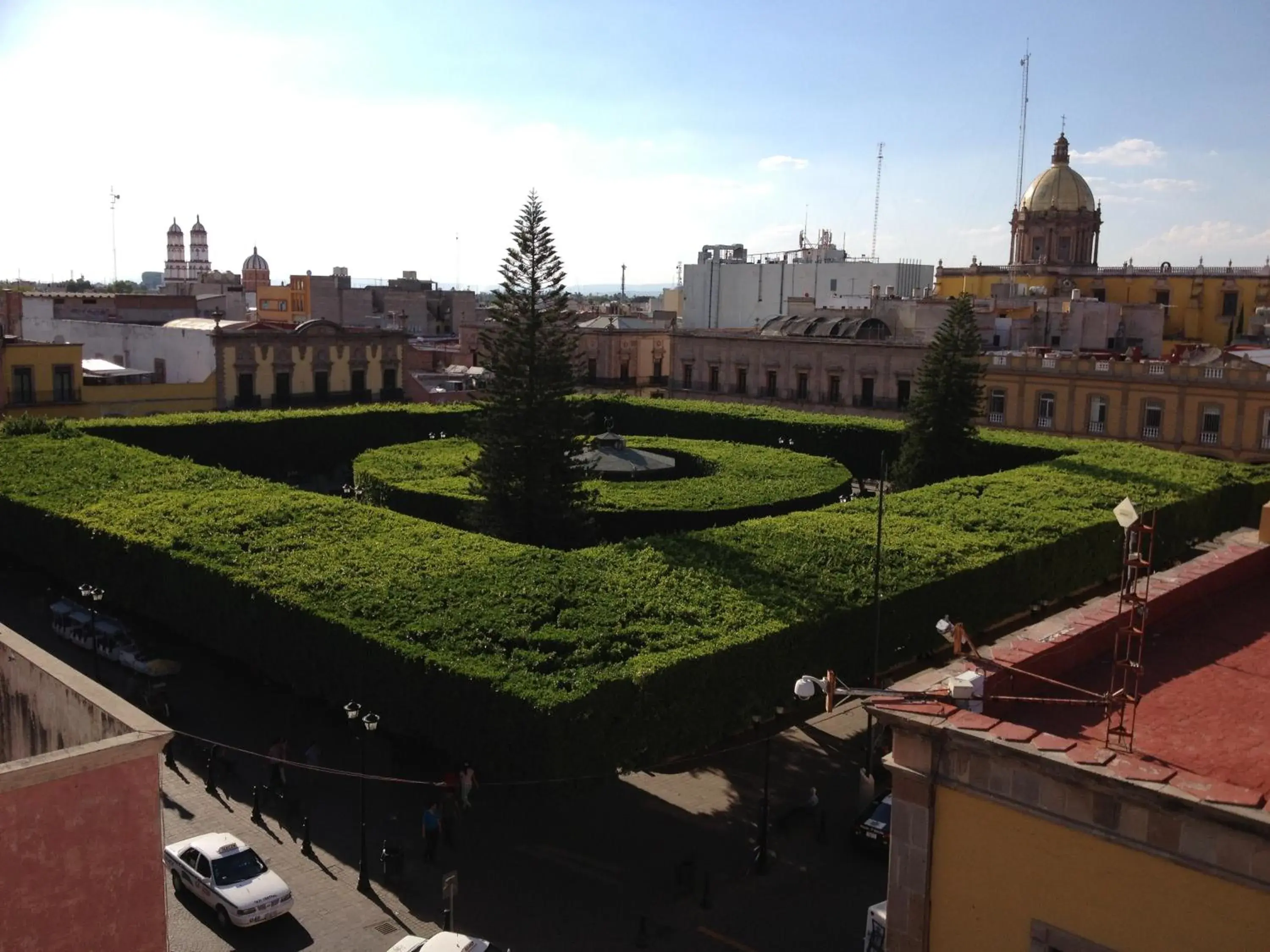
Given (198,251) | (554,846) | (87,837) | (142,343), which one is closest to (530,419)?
(554,846)

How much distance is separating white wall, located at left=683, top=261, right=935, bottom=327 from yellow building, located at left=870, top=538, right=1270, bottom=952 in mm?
62291

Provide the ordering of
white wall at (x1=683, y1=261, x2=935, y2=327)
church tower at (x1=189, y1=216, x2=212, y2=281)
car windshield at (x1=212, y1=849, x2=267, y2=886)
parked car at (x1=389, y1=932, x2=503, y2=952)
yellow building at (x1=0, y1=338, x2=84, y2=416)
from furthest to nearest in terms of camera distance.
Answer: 1. church tower at (x1=189, y1=216, x2=212, y2=281)
2. white wall at (x1=683, y1=261, x2=935, y2=327)
3. yellow building at (x1=0, y1=338, x2=84, y2=416)
4. car windshield at (x1=212, y1=849, x2=267, y2=886)
5. parked car at (x1=389, y1=932, x2=503, y2=952)

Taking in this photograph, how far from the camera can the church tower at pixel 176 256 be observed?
115 meters

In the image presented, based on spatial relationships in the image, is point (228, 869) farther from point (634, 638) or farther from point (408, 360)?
point (408, 360)

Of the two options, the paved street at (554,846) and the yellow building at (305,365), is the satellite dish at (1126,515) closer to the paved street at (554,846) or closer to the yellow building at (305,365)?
the paved street at (554,846)

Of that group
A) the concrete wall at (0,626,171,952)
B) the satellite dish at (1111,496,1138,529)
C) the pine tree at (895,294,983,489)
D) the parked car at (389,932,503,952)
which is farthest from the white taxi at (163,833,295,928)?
the pine tree at (895,294,983,489)

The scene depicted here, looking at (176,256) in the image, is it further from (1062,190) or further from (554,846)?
(554,846)

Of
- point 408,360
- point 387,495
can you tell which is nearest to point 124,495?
point 387,495

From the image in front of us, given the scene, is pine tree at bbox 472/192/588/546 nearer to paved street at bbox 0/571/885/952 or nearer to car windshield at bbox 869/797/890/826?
paved street at bbox 0/571/885/952

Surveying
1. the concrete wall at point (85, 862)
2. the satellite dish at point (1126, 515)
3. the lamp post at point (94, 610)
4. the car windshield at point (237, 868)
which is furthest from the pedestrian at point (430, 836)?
the satellite dish at point (1126, 515)

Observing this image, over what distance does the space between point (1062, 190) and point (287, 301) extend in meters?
46.5

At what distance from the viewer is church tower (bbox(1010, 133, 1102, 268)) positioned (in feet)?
206

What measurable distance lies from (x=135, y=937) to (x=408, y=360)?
46576mm

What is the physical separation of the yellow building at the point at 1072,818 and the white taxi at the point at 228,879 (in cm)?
915
